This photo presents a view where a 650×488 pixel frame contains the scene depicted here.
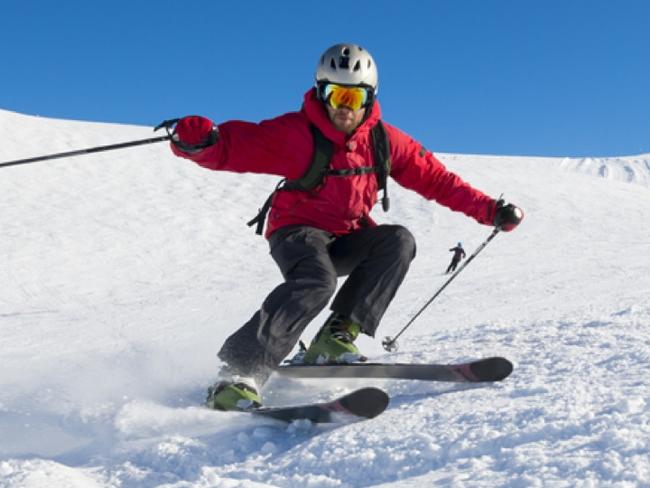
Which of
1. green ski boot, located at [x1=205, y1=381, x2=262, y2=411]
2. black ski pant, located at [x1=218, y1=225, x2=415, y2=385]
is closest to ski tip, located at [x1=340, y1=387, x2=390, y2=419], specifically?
green ski boot, located at [x1=205, y1=381, x2=262, y2=411]

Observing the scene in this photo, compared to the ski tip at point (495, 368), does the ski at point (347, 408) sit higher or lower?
Result: lower

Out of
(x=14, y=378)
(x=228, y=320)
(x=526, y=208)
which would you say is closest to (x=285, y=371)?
(x=14, y=378)

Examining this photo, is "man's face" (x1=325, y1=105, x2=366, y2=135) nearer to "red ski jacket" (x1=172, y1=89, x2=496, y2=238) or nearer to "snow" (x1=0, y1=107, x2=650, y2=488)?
"red ski jacket" (x1=172, y1=89, x2=496, y2=238)

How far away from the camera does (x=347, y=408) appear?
3053 mm

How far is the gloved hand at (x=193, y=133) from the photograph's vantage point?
3732 mm

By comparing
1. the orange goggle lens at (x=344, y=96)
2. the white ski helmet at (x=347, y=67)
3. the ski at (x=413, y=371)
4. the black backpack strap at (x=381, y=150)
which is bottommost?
the ski at (x=413, y=371)

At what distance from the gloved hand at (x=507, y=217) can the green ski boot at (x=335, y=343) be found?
3.34ft

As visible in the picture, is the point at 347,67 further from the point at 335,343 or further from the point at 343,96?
the point at 335,343

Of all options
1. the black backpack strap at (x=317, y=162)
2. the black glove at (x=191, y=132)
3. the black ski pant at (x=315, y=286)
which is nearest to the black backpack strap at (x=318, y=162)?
the black backpack strap at (x=317, y=162)

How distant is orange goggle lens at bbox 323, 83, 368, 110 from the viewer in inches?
159

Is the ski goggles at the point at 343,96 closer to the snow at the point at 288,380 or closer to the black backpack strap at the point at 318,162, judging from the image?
the black backpack strap at the point at 318,162

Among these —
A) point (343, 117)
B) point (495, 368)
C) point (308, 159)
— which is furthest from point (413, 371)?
point (343, 117)

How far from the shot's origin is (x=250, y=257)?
15508 mm

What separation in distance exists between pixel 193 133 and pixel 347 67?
0.94 meters
